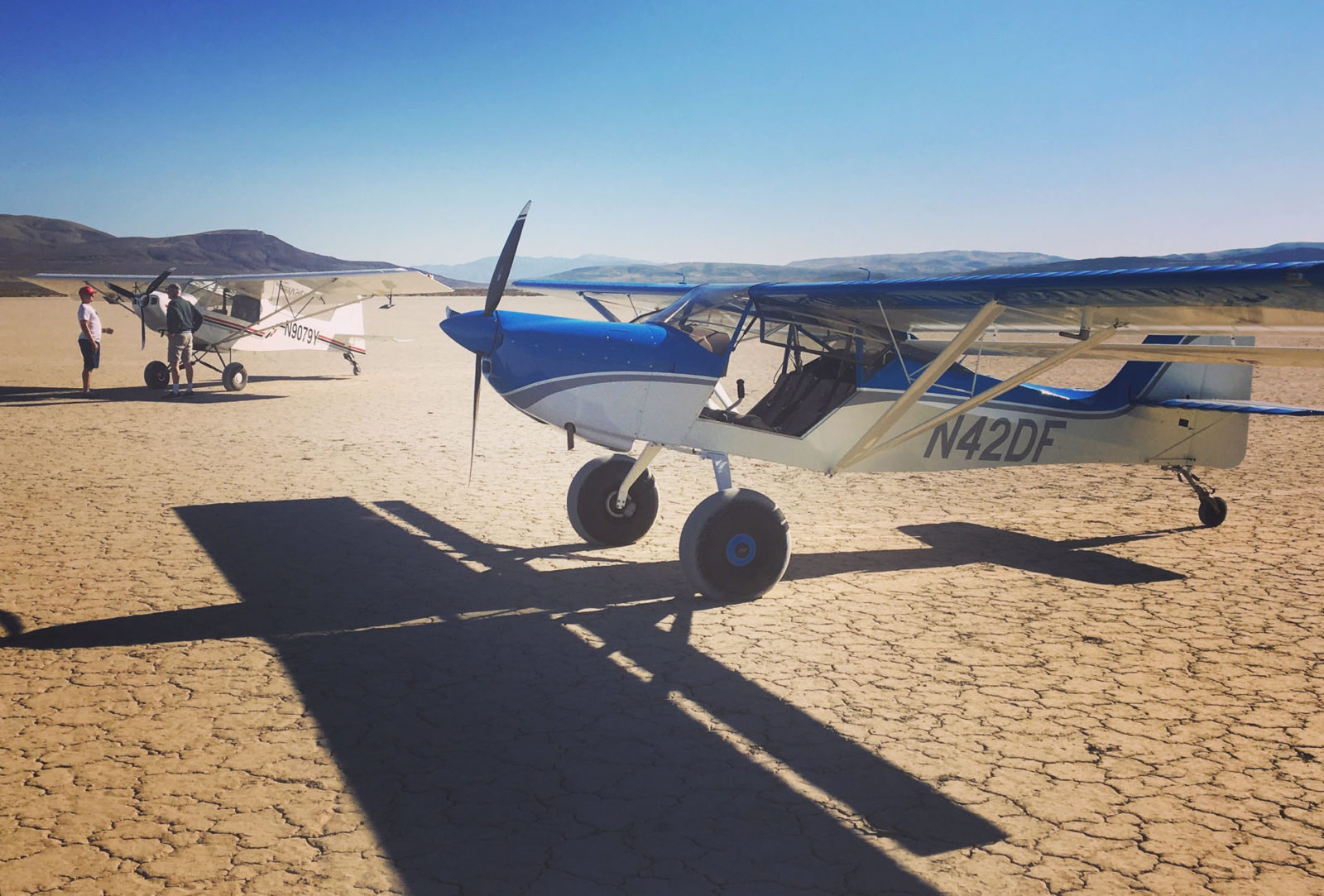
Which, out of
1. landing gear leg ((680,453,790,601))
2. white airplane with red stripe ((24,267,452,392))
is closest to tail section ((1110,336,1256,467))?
landing gear leg ((680,453,790,601))

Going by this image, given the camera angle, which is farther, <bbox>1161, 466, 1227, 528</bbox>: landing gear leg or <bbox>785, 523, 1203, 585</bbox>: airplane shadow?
<bbox>1161, 466, 1227, 528</bbox>: landing gear leg

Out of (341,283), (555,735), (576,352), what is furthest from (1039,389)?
(341,283)

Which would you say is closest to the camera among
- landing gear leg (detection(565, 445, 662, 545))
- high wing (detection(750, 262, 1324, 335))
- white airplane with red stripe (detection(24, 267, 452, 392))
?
high wing (detection(750, 262, 1324, 335))

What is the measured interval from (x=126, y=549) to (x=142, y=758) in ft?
14.0

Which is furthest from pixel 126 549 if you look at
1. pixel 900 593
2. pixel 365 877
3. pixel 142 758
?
pixel 900 593

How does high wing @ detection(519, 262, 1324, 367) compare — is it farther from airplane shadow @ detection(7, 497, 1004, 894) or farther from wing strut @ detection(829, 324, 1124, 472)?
airplane shadow @ detection(7, 497, 1004, 894)

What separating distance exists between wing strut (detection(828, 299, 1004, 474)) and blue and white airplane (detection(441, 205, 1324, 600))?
2cm

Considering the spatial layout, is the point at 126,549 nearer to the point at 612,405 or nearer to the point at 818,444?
the point at 612,405

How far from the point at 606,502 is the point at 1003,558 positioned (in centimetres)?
374

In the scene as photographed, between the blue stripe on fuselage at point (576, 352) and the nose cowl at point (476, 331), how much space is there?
0.06 meters

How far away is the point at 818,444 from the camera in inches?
283

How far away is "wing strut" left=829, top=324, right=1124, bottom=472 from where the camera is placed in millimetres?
5723

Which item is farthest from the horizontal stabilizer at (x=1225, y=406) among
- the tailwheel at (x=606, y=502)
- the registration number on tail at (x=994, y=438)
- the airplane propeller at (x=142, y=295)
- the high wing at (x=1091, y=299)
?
the airplane propeller at (x=142, y=295)

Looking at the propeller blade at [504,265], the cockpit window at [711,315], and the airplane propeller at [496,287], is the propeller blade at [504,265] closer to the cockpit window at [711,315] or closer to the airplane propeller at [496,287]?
the airplane propeller at [496,287]
